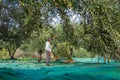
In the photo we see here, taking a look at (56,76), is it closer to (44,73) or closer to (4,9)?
(44,73)

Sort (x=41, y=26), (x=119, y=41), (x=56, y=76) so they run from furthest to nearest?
(x=41, y=26), (x=56, y=76), (x=119, y=41)

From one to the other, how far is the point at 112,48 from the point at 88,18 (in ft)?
3.43

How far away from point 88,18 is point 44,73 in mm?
2934

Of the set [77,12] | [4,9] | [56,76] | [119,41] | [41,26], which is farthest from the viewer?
[4,9]

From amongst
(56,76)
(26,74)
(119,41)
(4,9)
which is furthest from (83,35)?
(4,9)

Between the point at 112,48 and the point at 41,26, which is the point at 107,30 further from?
the point at 41,26

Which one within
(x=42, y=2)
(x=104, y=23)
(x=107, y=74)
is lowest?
(x=107, y=74)

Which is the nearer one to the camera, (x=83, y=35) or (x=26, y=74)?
(x=83, y=35)

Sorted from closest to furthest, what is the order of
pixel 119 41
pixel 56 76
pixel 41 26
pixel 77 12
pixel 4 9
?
pixel 119 41, pixel 77 12, pixel 56 76, pixel 41 26, pixel 4 9

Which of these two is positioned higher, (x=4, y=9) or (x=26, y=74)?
(x=4, y=9)

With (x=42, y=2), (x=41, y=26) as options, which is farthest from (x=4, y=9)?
(x=42, y=2)

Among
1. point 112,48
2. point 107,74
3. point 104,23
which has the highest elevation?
point 104,23

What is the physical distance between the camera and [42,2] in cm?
806

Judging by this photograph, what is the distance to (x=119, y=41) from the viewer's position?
307 inches
